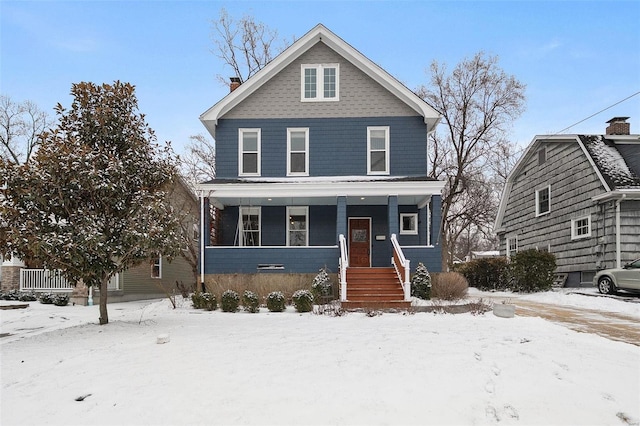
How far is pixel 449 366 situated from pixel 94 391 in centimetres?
465

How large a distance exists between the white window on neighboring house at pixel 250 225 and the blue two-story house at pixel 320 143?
37 mm

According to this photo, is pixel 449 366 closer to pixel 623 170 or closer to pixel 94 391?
pixel 94 391

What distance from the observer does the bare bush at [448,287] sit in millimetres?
14281

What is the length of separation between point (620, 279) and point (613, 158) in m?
4.98

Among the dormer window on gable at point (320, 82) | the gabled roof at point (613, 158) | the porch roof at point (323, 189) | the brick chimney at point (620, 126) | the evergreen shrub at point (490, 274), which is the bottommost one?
the evergreen shrub at point (490, 274)

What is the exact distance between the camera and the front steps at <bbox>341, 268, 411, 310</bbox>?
1244cm

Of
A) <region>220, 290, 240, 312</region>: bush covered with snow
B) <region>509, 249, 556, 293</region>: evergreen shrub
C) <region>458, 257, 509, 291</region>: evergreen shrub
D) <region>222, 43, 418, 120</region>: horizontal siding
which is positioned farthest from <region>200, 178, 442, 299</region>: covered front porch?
<region>458, 257, 509, 291</region>: evergreen shrub

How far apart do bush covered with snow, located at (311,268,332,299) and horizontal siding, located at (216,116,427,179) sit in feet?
15.6

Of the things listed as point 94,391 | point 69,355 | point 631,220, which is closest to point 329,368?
point 94,391

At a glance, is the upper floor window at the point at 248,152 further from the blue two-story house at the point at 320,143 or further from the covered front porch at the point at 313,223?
the covered front porch at the point at 313,223

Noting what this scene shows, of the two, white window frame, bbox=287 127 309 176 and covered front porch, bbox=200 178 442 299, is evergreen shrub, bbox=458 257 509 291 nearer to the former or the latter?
covered front porch, bbox=200 178 442 299

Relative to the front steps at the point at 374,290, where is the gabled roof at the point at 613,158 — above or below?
above

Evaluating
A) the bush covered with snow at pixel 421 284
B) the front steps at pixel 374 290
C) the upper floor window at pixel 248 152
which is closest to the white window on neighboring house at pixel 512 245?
the bush covered with snow at pixel 421 284

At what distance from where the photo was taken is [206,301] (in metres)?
12.9
